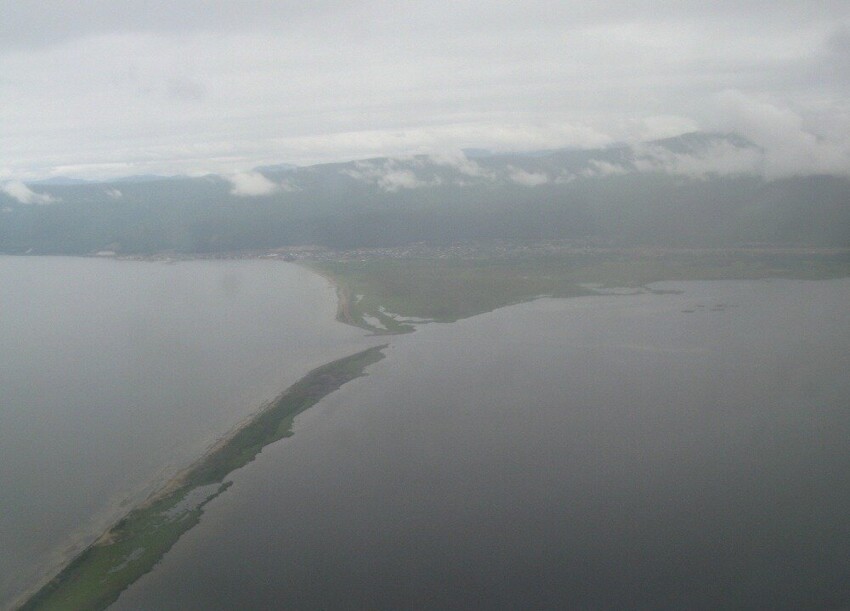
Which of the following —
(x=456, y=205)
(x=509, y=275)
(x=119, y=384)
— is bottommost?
(x=119, y=384)

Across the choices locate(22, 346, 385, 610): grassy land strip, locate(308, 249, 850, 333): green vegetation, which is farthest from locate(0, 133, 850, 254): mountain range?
A: locate(22, 346, 385, 610): grassy land strip

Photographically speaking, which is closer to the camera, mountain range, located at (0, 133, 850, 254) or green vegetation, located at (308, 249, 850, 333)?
green vegetation, located at (308, 249, 850, 333)

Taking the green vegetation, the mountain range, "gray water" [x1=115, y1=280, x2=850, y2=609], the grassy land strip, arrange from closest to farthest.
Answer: "gray water" [x1=115, y1=280, x2=850, y2=609] → the grassy land strip → the green vegetation → the mountain range

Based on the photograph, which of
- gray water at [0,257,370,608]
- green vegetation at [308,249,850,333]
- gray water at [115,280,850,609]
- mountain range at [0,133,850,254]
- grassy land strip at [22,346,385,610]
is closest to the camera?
gray water at [115,280,850,609]

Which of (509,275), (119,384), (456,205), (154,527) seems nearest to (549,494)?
(154,527)

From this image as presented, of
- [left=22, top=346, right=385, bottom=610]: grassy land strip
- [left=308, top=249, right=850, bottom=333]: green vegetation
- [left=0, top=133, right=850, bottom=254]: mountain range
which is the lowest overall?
[left=22, top=346, right=385, bottom=610]: grassy land strip

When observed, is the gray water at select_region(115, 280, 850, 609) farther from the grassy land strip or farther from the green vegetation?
the green vegetation

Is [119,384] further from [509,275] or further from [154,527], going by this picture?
[509,275]

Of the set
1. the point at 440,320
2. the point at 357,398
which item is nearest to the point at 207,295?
the point at 440,320

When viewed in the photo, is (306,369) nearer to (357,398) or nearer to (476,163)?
(357,398)
